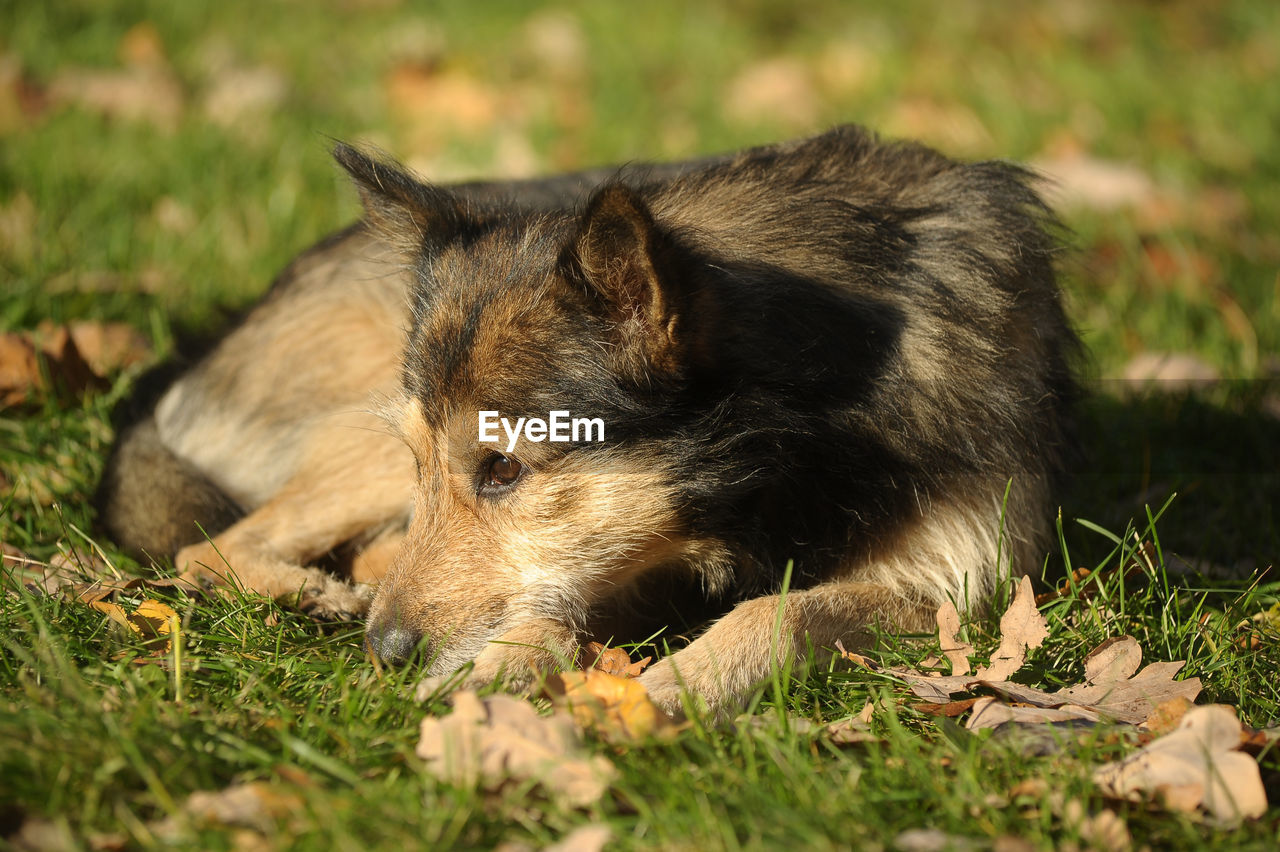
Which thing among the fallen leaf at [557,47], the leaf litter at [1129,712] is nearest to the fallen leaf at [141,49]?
the fallen leaf at [557,47]

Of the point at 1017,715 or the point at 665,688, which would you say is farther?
the point at 665,688

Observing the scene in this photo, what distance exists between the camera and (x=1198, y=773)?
2285 mm

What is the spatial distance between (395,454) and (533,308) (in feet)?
3.61

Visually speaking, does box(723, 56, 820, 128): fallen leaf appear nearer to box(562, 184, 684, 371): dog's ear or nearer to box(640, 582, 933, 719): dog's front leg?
box(640, 582, 933, 719): dog's front leg

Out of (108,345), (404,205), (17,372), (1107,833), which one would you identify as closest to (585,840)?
(1107,833)

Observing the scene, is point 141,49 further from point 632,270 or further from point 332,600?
point 632,270

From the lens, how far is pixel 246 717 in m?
2.45

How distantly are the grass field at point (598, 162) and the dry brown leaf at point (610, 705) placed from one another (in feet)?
0.22

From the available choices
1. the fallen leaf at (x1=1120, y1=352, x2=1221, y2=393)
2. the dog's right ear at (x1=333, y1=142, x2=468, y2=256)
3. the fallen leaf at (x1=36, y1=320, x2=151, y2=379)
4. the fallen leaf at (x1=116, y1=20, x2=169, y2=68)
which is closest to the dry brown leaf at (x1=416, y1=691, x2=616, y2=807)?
the dog's right ear at (x1=333, y1=142, x2=468, y2=256)

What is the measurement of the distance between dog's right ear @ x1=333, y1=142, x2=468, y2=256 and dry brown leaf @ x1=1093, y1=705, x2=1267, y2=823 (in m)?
2.19

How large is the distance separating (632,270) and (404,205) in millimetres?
956

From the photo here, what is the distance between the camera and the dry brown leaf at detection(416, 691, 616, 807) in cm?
221

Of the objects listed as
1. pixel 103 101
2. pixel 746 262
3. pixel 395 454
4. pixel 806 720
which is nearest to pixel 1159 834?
pixel 806 720

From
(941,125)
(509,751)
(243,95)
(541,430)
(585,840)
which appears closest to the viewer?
(585,840)
